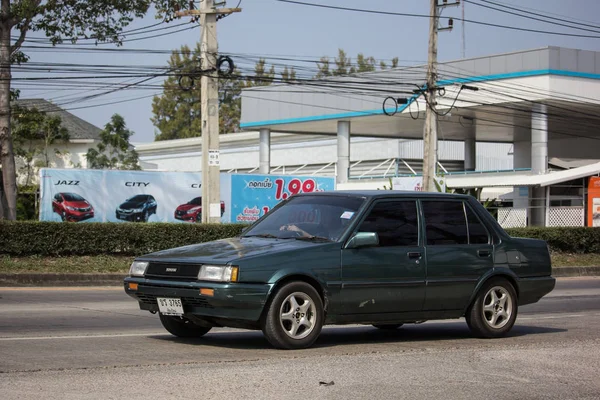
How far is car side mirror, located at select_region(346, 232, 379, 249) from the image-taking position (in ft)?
28.9

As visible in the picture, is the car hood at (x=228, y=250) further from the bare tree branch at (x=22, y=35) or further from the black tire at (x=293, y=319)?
the bare tree branch at (x=22, y=35)

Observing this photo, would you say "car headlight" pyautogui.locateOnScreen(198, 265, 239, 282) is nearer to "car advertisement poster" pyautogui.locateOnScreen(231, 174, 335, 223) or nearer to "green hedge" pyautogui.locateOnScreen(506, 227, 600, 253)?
"green hedge" pyautogui.locateOnScreen(506, 227, 600, 253)

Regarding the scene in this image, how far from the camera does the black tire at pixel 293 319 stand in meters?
8.23

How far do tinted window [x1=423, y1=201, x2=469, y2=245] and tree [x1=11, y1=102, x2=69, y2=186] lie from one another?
3547 centimetres

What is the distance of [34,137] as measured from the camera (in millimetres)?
46969

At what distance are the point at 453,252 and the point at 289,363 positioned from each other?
9.48ft

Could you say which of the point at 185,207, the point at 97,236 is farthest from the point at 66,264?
the point at 185,207

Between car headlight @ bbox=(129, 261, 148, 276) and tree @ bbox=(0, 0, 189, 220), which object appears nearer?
car headlight @ bbox=(129, 261, 148, 276)

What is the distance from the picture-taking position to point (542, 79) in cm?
3828

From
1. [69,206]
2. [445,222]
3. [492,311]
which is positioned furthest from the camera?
[69,206]

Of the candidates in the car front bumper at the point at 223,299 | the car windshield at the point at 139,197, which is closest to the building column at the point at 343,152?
the car windshield at the point at 139,197

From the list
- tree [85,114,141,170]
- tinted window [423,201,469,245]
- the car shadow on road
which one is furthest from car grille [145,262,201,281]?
tree [85,114,141,170]

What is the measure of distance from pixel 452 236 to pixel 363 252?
1394mm

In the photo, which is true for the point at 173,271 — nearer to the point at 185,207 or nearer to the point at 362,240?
the point at 362,240
